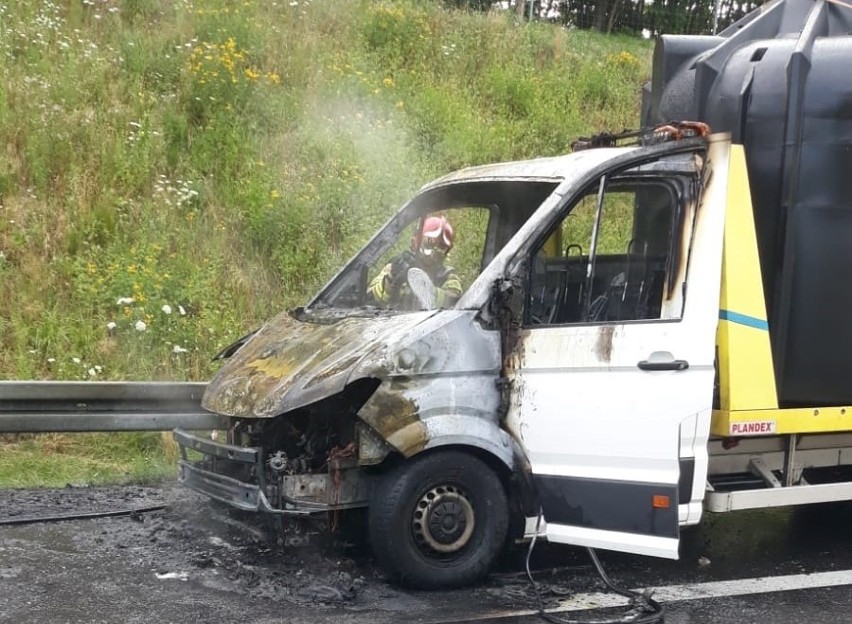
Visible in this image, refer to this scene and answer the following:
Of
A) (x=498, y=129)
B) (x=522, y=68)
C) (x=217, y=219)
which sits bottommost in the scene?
(x=217, y=219)

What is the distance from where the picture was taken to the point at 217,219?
965 cm

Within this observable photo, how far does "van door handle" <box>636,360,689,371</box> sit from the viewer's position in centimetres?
460

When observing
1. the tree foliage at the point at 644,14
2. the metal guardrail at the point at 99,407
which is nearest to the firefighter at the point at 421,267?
the metal guardrail at the point at 99,407

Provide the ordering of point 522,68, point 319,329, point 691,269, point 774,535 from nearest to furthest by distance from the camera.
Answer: point 691,269 < point 319,329 < point 774,535 < point 522,68

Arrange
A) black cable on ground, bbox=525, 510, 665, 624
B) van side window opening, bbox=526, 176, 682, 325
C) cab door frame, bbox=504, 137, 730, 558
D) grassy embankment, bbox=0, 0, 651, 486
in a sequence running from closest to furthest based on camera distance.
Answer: black cable on ground, bbox=525, 510, 665, 624, cab door frame, bbox=504, 137, 730, 558, van side window opening, bbox=526, 176, 682, 325, grassy embankment, bbox=0, 0, 651, 486

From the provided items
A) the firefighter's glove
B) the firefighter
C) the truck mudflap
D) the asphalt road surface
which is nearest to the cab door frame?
the asphalt road surface

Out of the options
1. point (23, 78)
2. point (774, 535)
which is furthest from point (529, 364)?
point (23, 78)

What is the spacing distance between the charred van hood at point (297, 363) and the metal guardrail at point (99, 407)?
108 centimetres

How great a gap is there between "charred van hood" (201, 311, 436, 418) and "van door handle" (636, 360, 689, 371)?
41.0 inches

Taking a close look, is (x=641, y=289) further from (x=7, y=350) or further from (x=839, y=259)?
(x=7, y=350)

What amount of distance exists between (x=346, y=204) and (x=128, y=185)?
2.18m

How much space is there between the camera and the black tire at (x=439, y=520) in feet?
14.8

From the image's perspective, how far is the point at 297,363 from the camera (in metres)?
4.75

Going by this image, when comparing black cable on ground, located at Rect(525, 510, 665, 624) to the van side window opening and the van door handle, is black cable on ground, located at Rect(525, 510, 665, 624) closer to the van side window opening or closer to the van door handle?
the van door handle
